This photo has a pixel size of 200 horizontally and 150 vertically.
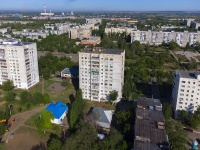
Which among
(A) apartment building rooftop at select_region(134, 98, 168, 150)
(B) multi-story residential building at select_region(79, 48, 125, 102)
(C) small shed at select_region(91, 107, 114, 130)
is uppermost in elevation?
(B) multi-story residential building at select_region(79, 48, 125, 102)

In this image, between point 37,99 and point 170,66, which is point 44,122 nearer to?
point 37,99

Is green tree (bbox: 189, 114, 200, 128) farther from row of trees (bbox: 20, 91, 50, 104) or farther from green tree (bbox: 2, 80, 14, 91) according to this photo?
green tree (bbox: 2, 80, 14, 91)

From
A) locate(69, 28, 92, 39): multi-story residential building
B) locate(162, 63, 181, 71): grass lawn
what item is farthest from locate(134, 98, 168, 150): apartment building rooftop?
locate(69, 28, 92, 39): multi-story residential building

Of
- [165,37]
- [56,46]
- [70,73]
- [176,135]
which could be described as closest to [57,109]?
[70,73]

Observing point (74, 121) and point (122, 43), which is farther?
point (122, 43)

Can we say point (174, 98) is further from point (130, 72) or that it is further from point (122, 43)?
point (122, 43)

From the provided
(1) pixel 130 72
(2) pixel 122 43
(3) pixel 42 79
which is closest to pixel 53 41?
(2) pixel 122 43
